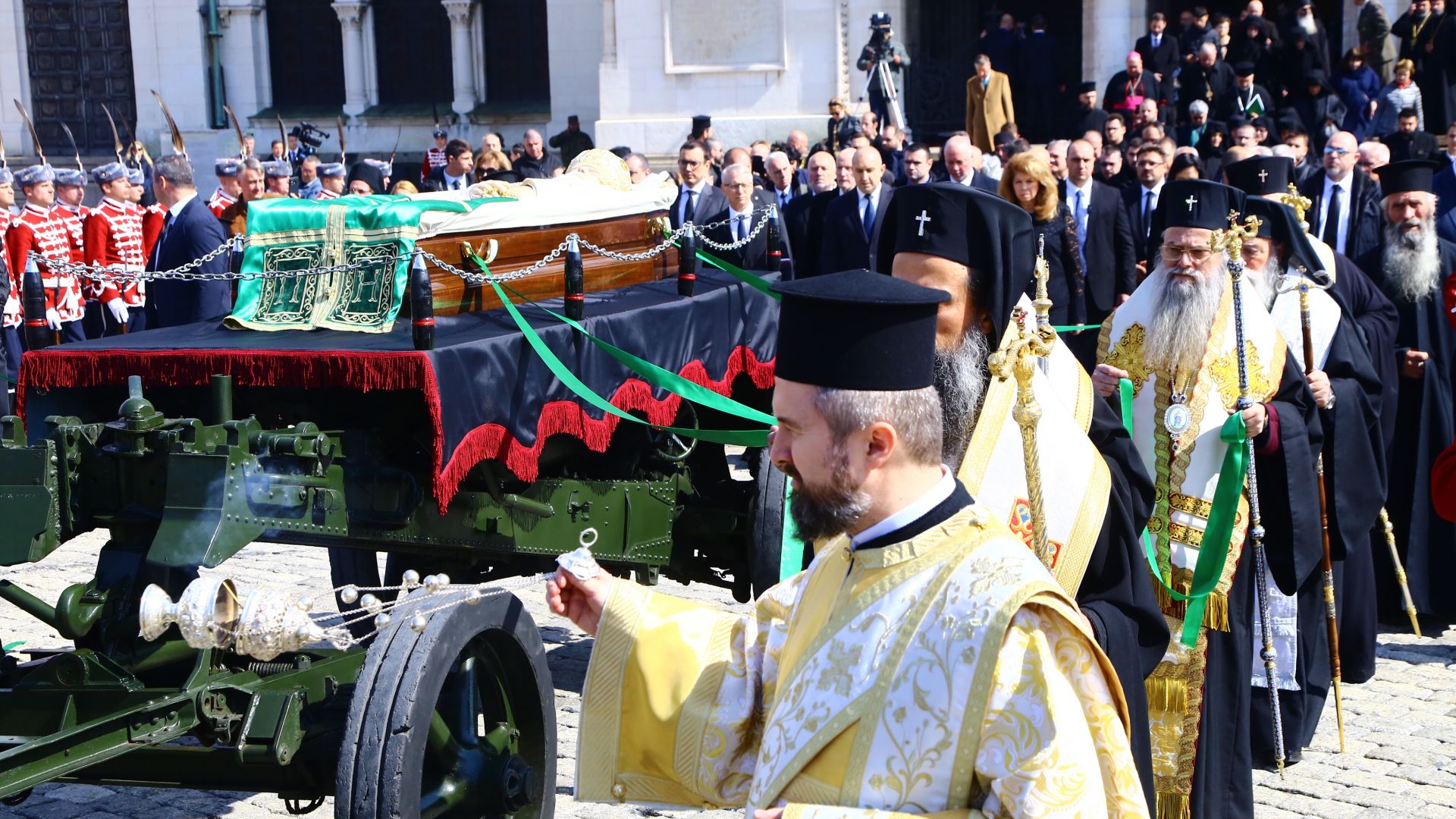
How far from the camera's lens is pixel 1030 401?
2795mm

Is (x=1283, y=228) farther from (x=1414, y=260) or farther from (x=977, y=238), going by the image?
(x=977, y=238)

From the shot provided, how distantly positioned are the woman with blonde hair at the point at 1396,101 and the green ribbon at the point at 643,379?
31.2ft

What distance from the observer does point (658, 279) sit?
6.73 metres

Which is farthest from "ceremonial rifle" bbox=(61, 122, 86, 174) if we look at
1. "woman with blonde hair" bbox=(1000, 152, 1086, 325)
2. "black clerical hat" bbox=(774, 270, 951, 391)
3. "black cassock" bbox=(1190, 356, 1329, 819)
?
"black clerical hat" bbox=(774, 270, 951, 391)

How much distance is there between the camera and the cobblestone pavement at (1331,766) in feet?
15.8

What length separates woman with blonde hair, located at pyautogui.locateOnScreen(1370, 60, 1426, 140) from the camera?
1291 cm

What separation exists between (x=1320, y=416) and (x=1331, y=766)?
1.22 m

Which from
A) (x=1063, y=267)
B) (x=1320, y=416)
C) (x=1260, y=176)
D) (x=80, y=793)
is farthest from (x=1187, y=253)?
(x=1063, y=267)

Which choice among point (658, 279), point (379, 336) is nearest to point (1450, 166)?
point (658, 279)

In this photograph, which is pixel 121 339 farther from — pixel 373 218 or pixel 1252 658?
pixel 1252 658

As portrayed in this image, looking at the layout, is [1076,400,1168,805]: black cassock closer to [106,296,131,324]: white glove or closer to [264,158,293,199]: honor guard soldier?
[106,296,131,324]: white glove

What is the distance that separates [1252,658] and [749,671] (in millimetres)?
3079

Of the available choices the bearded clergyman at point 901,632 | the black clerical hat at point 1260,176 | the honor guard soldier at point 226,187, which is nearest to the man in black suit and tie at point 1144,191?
the black clerical hat at point 1260,176

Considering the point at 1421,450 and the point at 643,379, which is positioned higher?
the point at 643,379
